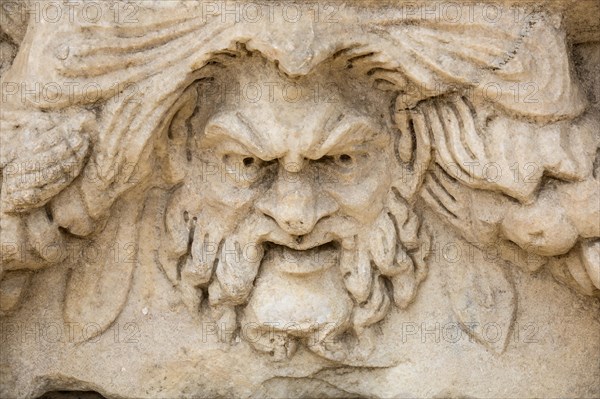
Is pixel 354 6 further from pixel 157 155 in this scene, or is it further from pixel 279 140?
pixel 157 155

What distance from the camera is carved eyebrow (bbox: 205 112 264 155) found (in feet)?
5.60

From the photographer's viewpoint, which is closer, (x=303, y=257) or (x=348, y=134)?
(x=348, y=134)

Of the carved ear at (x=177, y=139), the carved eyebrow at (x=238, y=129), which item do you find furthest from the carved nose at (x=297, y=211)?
the carved ear at (x=177, y=139)

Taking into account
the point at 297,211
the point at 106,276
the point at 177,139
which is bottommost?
the point at 106,276

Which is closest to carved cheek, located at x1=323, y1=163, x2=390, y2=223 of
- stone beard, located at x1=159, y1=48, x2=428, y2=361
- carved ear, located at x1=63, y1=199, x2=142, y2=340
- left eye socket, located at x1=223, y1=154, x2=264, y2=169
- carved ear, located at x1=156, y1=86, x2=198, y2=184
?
stone beard, located at x1=159, y1=48, x2=428, y2=361

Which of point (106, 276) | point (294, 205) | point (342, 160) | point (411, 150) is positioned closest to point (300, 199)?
point (294, 205)

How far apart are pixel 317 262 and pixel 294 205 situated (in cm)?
15

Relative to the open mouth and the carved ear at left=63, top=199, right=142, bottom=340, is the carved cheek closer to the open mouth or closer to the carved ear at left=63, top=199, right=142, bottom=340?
the open mouth

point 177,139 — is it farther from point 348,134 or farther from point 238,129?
point 348,134

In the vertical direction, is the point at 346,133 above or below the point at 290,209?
above

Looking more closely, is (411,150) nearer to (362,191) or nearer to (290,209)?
(362,191)

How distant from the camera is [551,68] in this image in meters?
1.65

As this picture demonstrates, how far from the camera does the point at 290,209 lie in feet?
5.71

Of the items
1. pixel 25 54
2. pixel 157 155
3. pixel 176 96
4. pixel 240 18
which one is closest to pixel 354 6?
pixel 240 18
